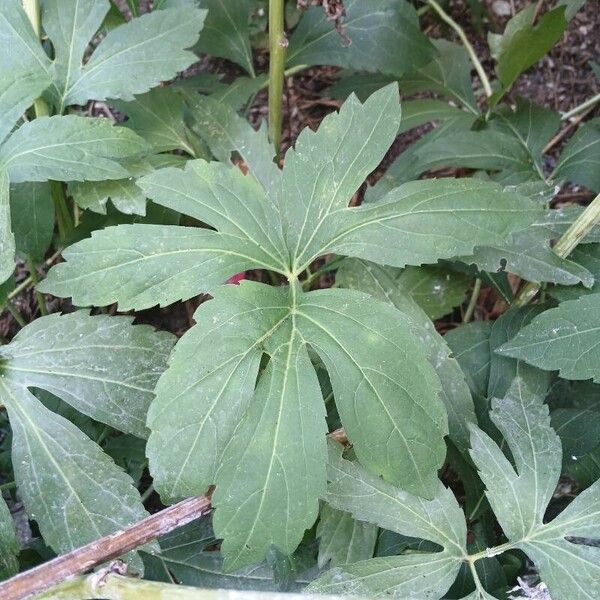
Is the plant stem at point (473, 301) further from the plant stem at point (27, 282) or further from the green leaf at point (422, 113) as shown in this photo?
the plant stem at point (27, 282)

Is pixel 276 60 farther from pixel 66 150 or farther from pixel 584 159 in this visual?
pixel 584 159

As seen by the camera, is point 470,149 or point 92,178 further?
point 470,149

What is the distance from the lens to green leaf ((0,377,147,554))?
3.88 feet

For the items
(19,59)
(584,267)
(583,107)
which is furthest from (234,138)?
Answer: (583,107)

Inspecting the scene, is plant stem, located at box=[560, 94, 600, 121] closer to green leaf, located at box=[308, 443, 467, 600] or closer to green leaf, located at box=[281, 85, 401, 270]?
green leaf, located at box=[281, 85, 401, 270]

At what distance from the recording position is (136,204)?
1363 millimetres

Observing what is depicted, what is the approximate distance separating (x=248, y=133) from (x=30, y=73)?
0.47 metres

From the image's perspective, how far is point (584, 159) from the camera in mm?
1672

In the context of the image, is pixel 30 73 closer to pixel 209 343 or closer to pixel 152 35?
pixel 152 35

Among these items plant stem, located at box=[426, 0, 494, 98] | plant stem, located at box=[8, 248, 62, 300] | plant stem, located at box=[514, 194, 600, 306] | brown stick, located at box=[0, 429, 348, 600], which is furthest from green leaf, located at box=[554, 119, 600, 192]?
plant stem, located at box=[8, 248, 62, 300]

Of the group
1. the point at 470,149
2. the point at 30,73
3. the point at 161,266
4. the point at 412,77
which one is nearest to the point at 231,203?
the point at 161,266

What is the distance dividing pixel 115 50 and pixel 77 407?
0.76 metres

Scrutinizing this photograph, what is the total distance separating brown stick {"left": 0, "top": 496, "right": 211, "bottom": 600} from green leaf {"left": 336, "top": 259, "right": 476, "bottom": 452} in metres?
0.54

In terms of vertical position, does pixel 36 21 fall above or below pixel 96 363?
above
